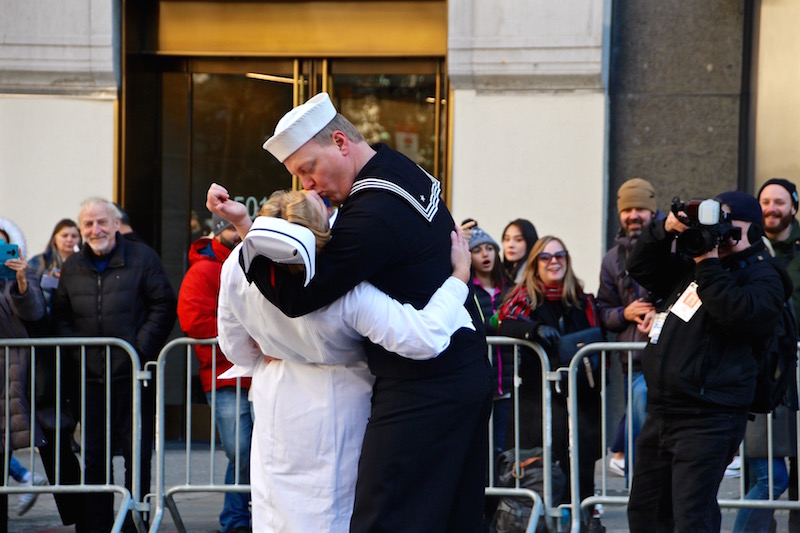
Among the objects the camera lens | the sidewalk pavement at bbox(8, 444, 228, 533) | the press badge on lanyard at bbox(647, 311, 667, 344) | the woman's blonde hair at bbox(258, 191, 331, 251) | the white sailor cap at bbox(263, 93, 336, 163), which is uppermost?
the white sailor cap at bbox(263, 93, 336, 163)

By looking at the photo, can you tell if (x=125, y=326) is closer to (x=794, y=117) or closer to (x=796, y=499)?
(x=796, y=499)

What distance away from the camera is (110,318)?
272 inches

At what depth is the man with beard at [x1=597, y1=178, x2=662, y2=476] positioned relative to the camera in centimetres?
697

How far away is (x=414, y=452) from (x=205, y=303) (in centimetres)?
308

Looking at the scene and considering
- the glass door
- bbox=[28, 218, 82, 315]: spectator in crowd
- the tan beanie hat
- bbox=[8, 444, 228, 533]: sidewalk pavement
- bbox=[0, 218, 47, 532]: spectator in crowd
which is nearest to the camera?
bbox=[0, 218, 47, 532]: spectator in crowd

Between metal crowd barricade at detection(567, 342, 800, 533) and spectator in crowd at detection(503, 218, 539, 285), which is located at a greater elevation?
spectator in crowd at detection(503, 218, 539, 285)

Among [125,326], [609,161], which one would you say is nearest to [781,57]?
[609,161]

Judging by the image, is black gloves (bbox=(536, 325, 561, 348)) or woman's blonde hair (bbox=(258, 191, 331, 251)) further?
black gloves (bbox=(536, 325, 561, 348))

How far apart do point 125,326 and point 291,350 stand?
3.05m

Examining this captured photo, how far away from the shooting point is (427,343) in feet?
12.8

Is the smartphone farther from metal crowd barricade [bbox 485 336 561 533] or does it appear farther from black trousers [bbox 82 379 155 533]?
metal crowd barricade [bbox 485 336 561 533]

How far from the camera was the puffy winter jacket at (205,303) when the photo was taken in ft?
22.2

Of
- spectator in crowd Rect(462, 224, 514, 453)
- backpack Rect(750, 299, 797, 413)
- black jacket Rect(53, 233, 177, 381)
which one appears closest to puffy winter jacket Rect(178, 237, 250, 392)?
black jacket Rect(53, 233, 177, 381)

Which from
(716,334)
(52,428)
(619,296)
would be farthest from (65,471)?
(716,334)
